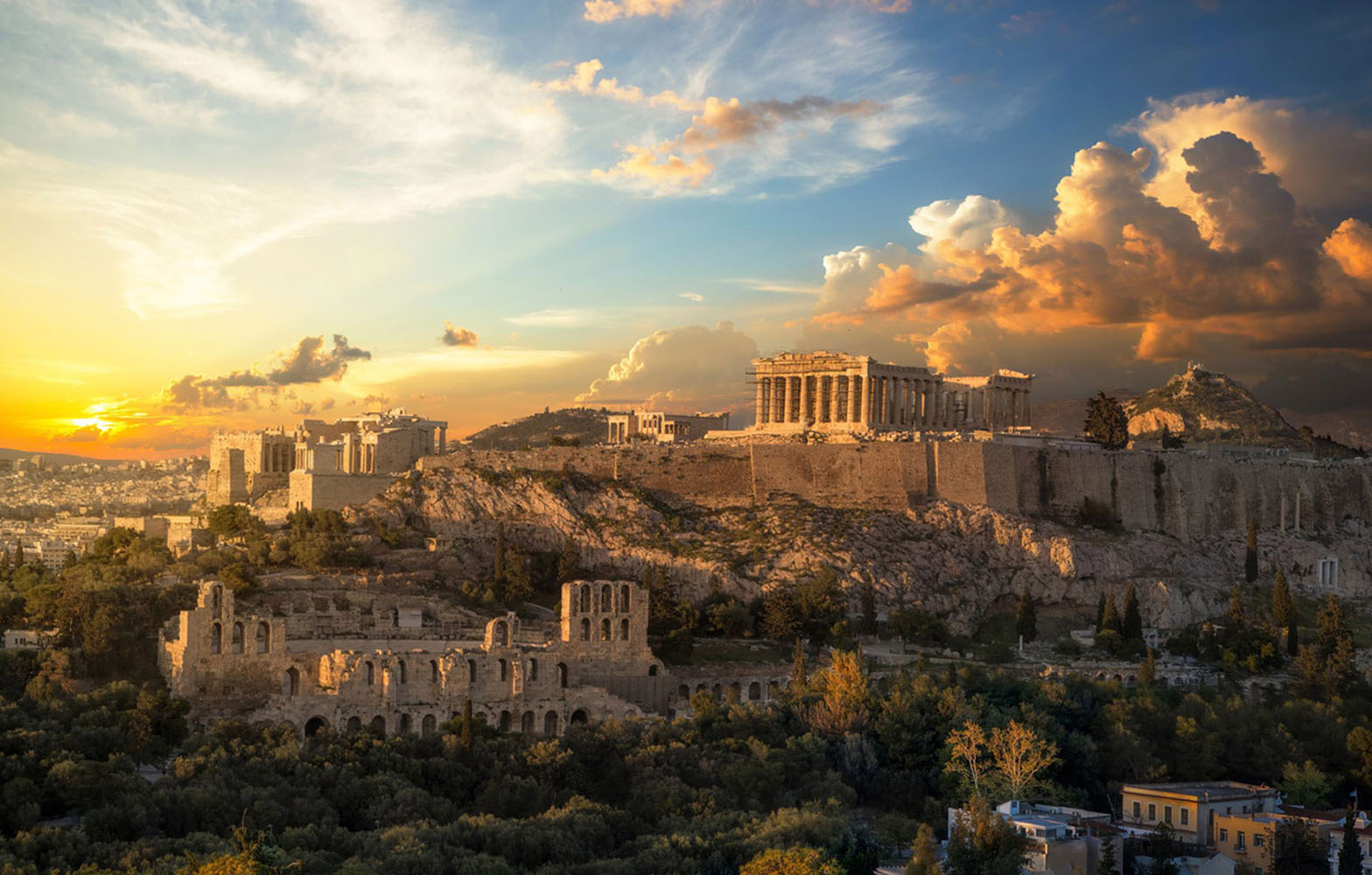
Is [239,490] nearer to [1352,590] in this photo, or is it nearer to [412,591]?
[412,591]

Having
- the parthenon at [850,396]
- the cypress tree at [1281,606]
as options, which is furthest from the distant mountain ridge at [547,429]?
the cypress tree at [1281,606]

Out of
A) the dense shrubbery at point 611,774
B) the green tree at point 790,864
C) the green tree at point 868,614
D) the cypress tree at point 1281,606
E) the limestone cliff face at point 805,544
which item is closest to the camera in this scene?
the green tree at point 790,864

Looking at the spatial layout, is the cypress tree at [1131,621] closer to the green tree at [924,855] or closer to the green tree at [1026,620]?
the green tree at [1026,620]

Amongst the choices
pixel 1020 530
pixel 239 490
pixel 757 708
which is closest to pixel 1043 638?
pixel 1020 530

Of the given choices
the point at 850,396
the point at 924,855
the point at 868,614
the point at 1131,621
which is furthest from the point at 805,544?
the point at 924,855

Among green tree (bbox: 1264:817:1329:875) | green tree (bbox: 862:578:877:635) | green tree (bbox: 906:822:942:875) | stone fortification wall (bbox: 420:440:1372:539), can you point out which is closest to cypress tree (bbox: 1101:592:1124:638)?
stone fortification wall (bbox: 420:440:1372:539)

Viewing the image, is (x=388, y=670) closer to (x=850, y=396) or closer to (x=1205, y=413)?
→ (x=850, y=396)
